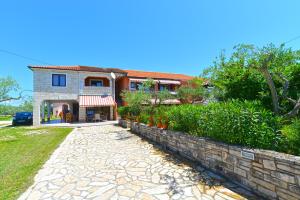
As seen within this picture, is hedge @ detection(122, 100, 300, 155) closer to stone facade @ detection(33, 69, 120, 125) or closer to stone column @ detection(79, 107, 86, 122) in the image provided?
stone facade @ detection(33, 69, 120, 125)

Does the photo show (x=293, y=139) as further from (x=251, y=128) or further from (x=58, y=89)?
(x=58, y=89)

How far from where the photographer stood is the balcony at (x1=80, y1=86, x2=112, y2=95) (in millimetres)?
30555

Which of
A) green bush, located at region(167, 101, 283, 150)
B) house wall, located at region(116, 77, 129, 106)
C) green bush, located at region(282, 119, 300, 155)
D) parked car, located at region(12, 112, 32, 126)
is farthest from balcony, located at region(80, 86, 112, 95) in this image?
green bush, located at region(282, 119, 300, 155)

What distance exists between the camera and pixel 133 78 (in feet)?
115

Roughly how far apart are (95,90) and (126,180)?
91.2 feet

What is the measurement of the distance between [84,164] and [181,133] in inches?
206

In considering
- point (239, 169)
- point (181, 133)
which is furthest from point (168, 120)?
point (239, 169)

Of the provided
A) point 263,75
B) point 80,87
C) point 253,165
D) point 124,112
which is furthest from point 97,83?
point 253,165

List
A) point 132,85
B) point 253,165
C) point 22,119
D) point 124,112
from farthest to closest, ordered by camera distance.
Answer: point 132,85 < point 22,119 < point 124,112 < point 253,165

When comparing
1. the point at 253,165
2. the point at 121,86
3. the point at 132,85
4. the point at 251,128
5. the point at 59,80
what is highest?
the point at 59,80

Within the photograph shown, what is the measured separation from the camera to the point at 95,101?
98.8 feet

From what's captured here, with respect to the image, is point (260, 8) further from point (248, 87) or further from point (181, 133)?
point (181, 133)

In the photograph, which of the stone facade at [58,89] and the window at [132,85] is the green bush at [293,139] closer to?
the stone facade at [58,89]

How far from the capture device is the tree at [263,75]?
6512 mm
